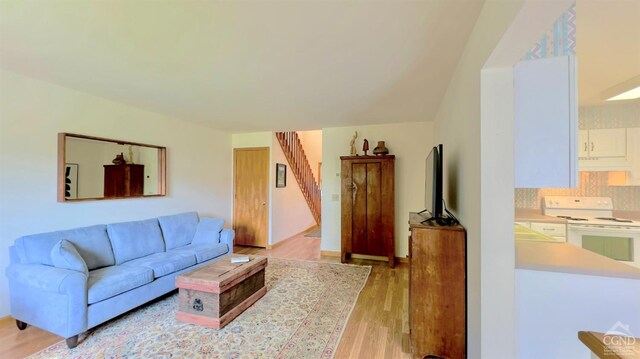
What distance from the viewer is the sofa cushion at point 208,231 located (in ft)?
11.7

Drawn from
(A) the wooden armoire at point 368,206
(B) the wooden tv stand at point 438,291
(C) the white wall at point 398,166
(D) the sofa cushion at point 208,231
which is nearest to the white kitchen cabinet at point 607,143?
(C) the white wall at point 398,166

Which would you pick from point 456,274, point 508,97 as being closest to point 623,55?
point 508,97

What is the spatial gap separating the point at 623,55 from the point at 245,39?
2968 millimetres

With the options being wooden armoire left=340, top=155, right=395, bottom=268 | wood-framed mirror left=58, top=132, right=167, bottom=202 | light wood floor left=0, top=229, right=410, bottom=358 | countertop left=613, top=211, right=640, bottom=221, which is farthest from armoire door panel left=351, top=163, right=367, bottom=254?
countertop left=613, top=211, right=640, bottom=221

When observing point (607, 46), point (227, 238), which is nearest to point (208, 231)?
point (227, 238)

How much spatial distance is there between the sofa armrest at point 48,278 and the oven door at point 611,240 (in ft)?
16.4

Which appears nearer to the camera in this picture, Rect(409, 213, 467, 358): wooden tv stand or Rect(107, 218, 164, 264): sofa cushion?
Rect(409, 213, 467, 358): wooden tv stand

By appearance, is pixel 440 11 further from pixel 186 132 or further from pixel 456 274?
pixel 186 132

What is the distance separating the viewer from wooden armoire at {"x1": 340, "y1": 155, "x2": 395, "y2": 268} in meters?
3.93

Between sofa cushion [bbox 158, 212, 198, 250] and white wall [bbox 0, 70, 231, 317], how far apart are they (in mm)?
371

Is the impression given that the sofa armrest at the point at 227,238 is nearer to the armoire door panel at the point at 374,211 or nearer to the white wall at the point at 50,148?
the white wall at the point at 50,148

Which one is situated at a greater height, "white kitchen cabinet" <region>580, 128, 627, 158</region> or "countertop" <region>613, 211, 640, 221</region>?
"white kitchen cabinet" <region>580, 128, 627, 158</region>

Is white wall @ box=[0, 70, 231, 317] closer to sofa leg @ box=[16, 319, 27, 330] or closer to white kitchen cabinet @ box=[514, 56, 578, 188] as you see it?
sofa leg @ box=[16, 319, 27, 330]

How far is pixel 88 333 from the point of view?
6.95 ft
